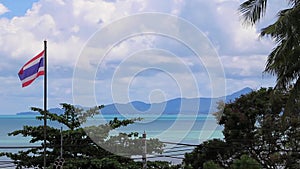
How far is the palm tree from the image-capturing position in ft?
33.6

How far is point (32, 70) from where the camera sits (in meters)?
13.1

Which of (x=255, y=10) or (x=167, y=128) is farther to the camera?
(x=167, y=128)

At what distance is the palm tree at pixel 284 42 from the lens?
10.2 m

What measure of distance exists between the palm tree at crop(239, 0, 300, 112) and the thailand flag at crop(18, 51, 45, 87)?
16.1ft

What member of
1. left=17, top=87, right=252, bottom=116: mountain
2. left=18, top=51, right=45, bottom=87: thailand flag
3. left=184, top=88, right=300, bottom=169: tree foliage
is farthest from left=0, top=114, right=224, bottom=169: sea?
left=18, top=51, right=45, bottom=87: thailand flag

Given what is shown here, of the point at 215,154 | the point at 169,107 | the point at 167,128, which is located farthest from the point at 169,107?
the point at 215,154

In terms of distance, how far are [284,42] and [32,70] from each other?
5.59m

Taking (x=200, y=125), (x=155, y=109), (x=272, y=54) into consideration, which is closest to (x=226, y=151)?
(x=200, y=125)

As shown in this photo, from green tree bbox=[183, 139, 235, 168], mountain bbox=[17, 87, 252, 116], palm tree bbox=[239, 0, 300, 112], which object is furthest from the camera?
green tree bbox=[183, 139, 235, 168]

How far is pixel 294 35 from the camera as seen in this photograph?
1045cm

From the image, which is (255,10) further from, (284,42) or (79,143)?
(79,143)

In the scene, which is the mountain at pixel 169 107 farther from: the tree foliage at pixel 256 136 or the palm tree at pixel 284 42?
the tree foliage at pixel 256 136

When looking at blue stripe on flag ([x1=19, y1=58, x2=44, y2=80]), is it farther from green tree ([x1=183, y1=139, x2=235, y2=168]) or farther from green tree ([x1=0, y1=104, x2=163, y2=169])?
green tree ([x1=183, y1=139, x2=235, y2=168])

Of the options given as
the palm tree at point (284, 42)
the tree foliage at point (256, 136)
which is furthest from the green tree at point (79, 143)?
the palm tree at point (284, 42)
